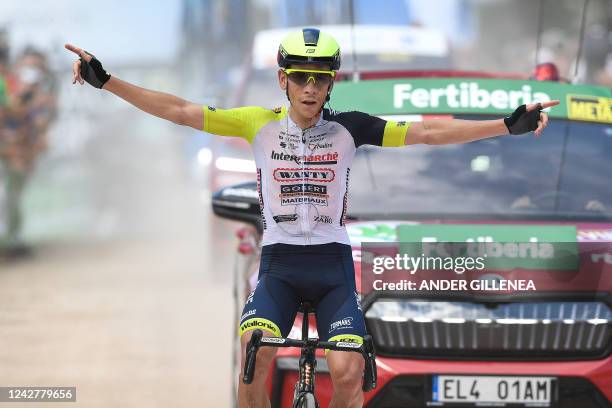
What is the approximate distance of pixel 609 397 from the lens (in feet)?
18.2

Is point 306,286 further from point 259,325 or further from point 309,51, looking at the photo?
point 309,51

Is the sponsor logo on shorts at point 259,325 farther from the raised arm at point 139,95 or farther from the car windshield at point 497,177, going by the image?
the car windshield at point 497,177

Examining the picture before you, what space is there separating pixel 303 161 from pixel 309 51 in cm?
42

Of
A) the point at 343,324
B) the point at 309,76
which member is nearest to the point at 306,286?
the point at 343,324

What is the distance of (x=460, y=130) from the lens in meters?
5.09

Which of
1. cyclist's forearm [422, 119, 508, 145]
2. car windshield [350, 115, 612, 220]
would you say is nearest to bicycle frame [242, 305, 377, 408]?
cyclist's forearm [422, 119, 508, 145]

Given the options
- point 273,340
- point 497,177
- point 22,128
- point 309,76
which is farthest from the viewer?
point 22,128

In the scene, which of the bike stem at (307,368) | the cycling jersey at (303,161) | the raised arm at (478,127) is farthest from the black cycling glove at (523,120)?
the bike stem at (307,368)

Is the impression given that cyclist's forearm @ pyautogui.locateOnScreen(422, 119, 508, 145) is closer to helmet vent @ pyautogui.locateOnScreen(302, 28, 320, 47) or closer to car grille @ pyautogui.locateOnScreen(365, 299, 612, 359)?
helmet vent @ pyautogui.locateOnScreen(302, 28, 320, 47)

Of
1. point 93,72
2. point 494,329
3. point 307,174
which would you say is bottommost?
point 494,329

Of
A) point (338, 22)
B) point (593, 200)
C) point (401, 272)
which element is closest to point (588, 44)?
point (338, 22)

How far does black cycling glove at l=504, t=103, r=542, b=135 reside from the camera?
5.00 meters

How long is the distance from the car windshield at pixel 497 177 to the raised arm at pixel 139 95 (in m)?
1.56

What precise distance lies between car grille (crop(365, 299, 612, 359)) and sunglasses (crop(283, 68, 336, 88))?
42.3 inches
